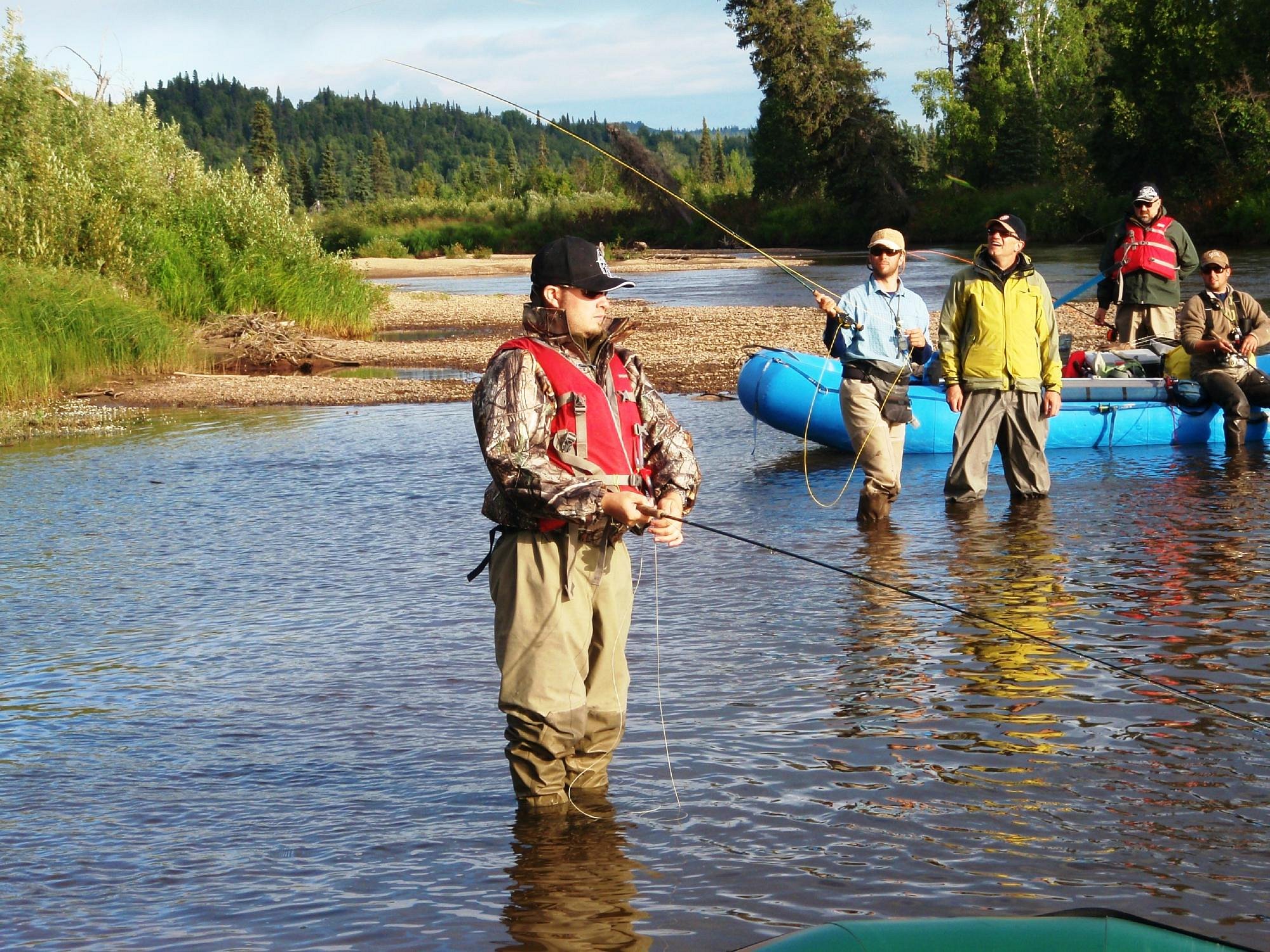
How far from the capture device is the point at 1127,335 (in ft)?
40.1

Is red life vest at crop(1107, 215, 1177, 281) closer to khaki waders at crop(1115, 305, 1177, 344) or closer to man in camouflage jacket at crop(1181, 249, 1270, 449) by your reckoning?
man in camouflage jacket at crop(1181, 249, 1270, 449)

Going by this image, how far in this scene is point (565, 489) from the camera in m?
3.86

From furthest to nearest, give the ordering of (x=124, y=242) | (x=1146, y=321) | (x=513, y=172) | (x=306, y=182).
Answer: (x=306, y=182)
(x=513, y=172)
(x=124, y=242)
(x=1146, y=321)

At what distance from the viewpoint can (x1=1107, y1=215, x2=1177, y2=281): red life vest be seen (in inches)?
442

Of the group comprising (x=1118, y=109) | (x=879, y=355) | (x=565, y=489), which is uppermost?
(x=1118, y=109)

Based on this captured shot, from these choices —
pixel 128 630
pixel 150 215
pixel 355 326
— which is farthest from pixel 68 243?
pixel 128 630

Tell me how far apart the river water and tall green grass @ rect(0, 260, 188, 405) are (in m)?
7.45

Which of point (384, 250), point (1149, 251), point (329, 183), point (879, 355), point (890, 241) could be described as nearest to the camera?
point (890, 241)

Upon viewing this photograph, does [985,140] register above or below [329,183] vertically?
below

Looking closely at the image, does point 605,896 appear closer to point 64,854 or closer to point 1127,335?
point 64,854

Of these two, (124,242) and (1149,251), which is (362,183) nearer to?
(124,242)

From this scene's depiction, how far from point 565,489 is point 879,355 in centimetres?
509

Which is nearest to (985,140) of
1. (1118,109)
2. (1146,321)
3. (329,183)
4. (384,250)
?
(1118,109)

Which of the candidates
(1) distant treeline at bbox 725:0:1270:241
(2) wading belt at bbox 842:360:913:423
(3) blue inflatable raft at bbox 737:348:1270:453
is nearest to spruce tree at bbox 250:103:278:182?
(1) distant treeline at bbox 725:0:1270:241
